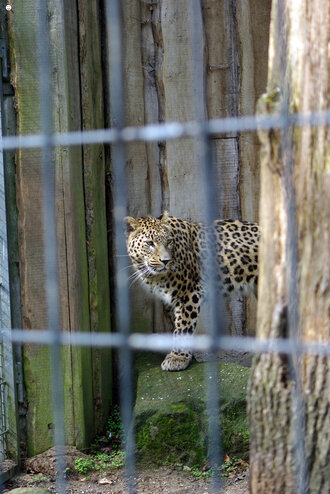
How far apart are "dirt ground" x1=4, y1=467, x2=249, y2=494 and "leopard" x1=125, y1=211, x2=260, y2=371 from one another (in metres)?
0.89

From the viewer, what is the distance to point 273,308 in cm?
236

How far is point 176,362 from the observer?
213 inches

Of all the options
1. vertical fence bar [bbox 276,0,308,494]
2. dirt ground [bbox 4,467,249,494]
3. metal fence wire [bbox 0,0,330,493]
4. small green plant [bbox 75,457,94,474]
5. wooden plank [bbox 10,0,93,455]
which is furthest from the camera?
small green plant [bbox 75,457,94,474]

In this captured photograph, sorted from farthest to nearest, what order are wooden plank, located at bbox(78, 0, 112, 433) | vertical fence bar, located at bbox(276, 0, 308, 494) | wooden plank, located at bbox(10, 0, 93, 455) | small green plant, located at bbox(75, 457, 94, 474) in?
wooden plank, located at bbox(78, 0, 112, 433) < small green plant, located at bbox(75, 457, 94, 474) < wooden plank, located at bbox(10, 0, 93, 455) < vertical fence bar, located at bbox(276, 0, 308, 494)

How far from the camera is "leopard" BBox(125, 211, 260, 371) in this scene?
17.7 feet

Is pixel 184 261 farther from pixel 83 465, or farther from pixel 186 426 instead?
pixel 83 465

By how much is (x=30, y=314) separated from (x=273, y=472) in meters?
2.71

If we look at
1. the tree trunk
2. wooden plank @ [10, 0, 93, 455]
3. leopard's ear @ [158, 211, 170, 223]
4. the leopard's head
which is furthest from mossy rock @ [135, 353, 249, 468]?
the tree trunk

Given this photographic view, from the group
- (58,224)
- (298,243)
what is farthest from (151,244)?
(298,243)

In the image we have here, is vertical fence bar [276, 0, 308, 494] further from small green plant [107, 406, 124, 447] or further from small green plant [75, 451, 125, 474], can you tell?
small green plant [107, 406, 124, 447]

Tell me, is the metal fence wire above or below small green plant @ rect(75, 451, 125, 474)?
above

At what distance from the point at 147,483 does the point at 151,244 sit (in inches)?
66.7

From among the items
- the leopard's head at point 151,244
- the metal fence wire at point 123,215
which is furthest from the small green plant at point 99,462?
the metal fence wire at point 123,215

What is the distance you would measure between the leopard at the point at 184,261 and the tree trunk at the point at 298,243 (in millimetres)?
2893
